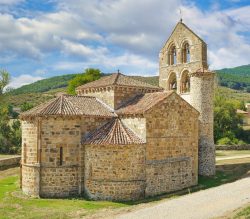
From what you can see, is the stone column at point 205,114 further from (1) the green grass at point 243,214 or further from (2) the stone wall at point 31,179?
(2) the stone wall at point 31,179

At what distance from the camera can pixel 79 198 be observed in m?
17.8

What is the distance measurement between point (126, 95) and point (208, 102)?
528 centimetres

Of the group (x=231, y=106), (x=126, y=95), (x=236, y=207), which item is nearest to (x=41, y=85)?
(x=231, y=106)

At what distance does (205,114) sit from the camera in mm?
22750

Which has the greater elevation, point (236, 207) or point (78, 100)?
point (78, 100)

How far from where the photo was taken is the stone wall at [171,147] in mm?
18328

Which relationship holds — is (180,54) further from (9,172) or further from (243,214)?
(9,172)

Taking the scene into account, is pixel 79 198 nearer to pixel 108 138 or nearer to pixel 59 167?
pixel 59 167

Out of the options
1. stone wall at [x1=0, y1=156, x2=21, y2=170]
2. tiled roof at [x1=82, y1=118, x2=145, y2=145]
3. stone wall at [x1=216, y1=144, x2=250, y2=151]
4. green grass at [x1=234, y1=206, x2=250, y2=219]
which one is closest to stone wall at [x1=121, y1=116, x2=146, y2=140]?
tiled roof at [x1=82, y1=118, x2=145, y2=145]

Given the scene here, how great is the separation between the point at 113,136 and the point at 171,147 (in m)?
3.35

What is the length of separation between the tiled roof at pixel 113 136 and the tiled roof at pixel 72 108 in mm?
864

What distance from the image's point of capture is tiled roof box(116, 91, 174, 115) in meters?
18.6

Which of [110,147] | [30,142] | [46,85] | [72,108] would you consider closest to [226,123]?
[72,108]

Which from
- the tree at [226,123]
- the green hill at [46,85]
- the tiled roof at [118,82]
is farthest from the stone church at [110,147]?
the green hill at [46,85]
